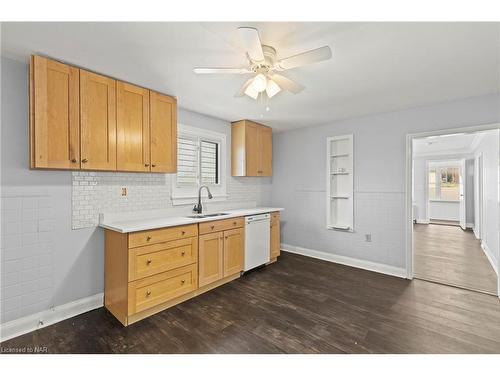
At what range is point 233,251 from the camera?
133 inches

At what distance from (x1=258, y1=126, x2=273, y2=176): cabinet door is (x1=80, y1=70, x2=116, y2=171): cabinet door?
8.30ft

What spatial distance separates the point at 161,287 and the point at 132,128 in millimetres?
1712

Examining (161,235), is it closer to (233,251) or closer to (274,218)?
(233,251)

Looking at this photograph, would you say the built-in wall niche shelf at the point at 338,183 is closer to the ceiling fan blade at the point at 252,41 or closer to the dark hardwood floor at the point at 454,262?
the dark hardwood floor at the point at 454,262

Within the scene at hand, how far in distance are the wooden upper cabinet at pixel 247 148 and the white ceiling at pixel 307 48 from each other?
1.07 metres

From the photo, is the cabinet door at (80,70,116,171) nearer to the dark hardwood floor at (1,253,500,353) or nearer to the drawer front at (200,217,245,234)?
the drawer front at (200,217,245,234)

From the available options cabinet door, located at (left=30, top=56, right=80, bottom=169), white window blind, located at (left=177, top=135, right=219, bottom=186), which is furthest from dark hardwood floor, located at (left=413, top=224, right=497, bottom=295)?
cabinet door, located at (left=30, top=56, right=80, bottom=169)

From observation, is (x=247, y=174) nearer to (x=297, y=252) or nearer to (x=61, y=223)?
(x=297, y=252)

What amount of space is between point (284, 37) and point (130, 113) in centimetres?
177

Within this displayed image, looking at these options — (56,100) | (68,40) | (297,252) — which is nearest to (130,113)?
(56,100)

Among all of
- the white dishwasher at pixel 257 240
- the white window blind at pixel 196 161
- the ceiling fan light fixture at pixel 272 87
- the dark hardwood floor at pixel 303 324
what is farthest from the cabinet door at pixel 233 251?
the ceiling fan light fixture at pixel 272 87

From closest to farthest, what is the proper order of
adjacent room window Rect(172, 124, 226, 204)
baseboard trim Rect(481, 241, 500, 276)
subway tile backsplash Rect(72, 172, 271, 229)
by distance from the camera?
subway tile backsplash Rect(72, 172, 271, 229), adjacent room window Rect(172, 124, 226, 204), baseboard trim Rect(481, 241, 500, 276)

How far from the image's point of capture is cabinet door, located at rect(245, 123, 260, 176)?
4.15 m

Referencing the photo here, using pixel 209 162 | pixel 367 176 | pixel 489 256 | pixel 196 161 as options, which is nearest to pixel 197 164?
pixel 196 161
